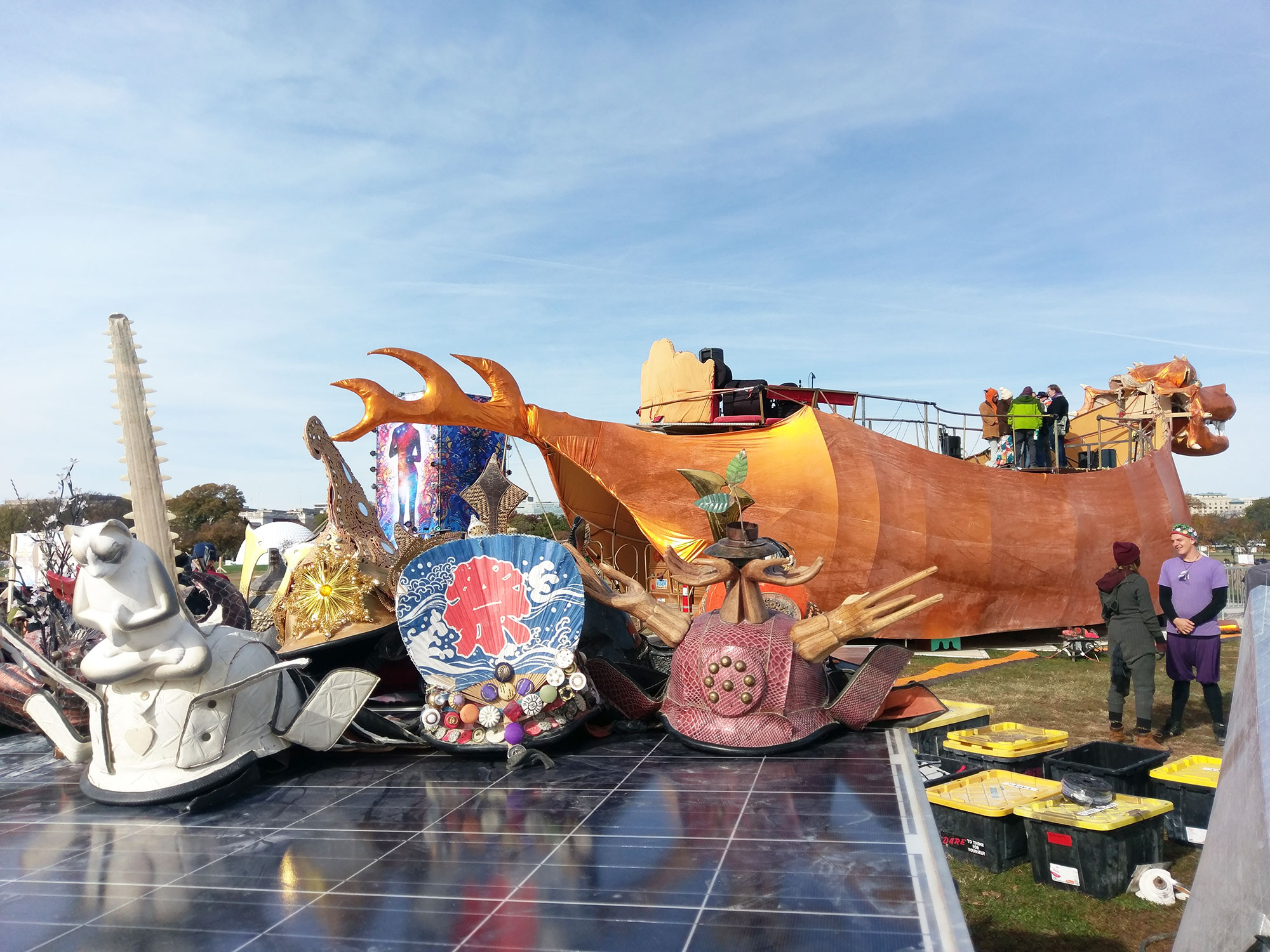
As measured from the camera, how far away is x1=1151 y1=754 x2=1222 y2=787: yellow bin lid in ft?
15.6

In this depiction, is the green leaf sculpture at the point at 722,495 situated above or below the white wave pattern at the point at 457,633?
above

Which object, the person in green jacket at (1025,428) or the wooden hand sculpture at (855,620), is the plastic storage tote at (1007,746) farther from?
the person in green jacket at (1025,428)

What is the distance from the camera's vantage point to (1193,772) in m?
4.91

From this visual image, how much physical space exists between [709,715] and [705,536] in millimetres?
5939

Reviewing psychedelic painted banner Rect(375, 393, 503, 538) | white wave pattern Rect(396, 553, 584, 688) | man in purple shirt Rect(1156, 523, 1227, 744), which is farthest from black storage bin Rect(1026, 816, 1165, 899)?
psychedelic painted banner Rect(375, 393, 503, 538)

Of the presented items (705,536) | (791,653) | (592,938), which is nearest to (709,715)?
(791,653)

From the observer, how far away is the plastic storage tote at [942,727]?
6086 mm

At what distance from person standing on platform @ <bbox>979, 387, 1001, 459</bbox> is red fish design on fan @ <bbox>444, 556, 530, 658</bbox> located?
10674 millimetres

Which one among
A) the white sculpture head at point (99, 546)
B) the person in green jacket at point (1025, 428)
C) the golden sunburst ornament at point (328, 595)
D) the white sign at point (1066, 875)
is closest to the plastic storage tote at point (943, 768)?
the white sign at point (1066, 875)

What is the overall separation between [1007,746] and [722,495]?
90.2 inches

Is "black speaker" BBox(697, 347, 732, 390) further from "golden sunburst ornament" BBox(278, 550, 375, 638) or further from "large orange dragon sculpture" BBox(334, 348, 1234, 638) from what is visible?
"golden sunburst ornament" BBox(278, 550, 375, 638)

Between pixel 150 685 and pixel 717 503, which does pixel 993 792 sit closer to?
pixel 717 503

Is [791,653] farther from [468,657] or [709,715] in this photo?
[468,657]

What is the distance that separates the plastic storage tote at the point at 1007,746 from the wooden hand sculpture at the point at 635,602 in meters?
1.86
